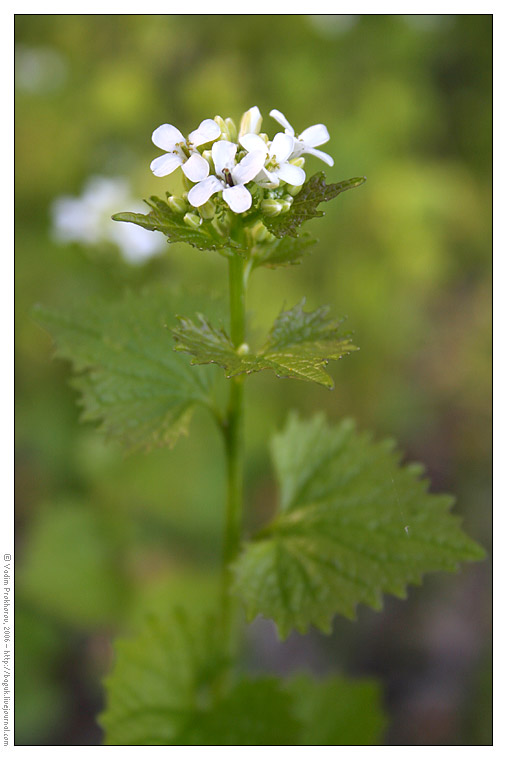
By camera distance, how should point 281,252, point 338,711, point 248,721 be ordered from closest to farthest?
point 281,252, point 248,721, point 338,711

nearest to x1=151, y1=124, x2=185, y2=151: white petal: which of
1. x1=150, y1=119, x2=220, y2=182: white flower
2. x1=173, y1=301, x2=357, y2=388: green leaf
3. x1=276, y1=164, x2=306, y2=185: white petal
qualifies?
x1=150, y1=119, x2=220, y2=182: white flower

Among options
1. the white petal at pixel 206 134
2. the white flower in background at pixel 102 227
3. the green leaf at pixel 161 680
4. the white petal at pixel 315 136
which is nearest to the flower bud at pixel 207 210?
the white petal at pixel 206 134

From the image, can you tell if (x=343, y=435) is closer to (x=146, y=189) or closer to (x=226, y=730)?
(x=226, y=730)

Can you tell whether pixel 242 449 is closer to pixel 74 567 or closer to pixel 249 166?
pixel 249 166

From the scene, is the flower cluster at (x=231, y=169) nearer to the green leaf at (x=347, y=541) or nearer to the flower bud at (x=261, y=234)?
the flower bud at (x=261, y=234)

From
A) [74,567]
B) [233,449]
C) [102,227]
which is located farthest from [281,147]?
[74,567]

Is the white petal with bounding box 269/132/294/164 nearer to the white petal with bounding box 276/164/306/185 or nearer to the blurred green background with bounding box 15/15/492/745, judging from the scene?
the white petal with bounding box 276/164/306/185
